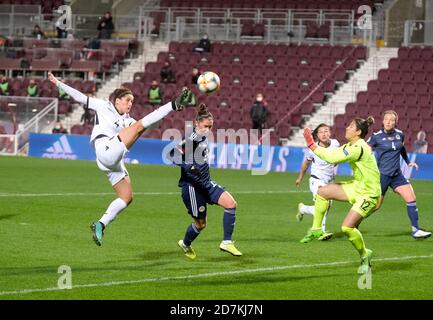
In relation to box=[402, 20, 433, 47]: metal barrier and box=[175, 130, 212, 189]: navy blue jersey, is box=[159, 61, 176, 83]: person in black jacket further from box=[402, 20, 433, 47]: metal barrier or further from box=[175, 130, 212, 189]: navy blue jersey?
box=[175, 130, 212, 189]: navy blue jersey

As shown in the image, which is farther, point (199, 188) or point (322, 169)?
point (322, 169)

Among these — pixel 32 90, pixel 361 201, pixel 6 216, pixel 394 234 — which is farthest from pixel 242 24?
pixel 361 201

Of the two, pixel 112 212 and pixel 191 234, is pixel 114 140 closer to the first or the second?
pixel 112 212

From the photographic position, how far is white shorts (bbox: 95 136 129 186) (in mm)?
13000

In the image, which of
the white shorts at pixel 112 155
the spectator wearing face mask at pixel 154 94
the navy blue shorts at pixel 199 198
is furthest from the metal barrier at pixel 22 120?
the navy blue shorts at pixel 199 198

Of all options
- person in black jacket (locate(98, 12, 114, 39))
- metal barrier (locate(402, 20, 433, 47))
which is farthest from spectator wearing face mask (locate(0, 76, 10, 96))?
metal barrier (locate(402, 20, 433, 47))

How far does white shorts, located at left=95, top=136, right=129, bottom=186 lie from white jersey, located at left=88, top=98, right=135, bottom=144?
0.53ft

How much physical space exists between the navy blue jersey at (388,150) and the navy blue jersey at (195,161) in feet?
14.1

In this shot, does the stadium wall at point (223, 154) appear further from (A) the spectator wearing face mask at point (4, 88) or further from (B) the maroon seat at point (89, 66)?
(B) the maroon seat at point (89, 66)

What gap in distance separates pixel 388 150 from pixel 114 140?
560 centimetres

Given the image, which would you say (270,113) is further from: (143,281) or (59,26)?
(143,281)

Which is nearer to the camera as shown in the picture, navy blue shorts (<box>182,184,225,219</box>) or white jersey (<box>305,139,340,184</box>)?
navy blue shorts (<box>182,184,225,219</box>)

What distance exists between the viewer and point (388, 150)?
16781 mm

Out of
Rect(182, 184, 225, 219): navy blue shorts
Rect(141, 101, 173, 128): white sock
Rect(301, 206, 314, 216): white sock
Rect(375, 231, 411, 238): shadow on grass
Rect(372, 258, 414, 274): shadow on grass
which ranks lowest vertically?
Rect(375, 231, 411, 238): shadow on grass
